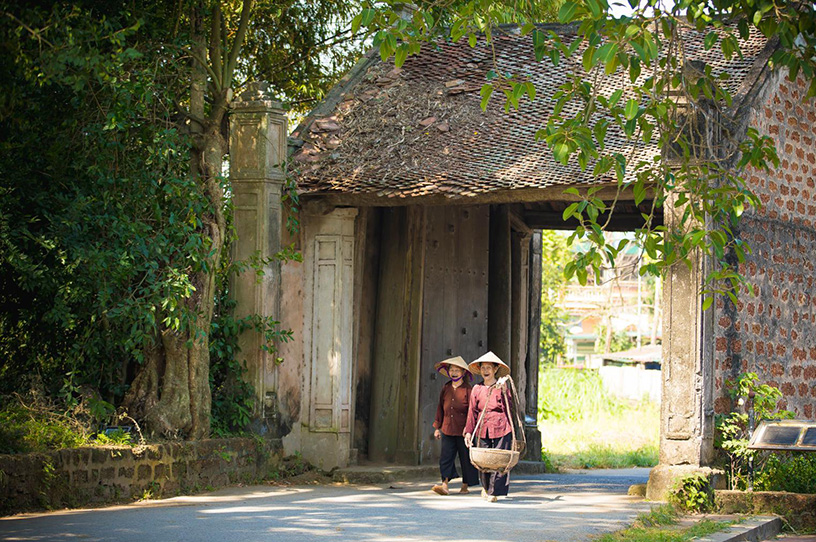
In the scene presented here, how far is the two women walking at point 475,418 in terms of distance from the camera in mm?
11156

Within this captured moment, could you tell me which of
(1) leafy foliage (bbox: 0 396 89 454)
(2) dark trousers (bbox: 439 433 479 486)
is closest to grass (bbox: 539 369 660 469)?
(2) dark trousers (bbox: 439 433 479 486)

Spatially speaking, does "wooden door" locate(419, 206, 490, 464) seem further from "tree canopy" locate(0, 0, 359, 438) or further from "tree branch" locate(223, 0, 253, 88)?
"tree branch" locate(223, 0, 253, 88)

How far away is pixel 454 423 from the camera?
38.4 ft

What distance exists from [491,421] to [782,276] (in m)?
3.86

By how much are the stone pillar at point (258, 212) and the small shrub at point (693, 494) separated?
181 inches

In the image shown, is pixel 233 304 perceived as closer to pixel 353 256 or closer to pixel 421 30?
pixel 353 256

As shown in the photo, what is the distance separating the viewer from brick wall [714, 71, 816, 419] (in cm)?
1147

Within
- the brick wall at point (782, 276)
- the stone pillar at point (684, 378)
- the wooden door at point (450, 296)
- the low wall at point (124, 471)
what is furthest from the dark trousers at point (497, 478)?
the wooden door at point (450, 296)

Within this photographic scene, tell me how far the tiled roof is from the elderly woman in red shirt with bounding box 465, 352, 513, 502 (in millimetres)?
2068

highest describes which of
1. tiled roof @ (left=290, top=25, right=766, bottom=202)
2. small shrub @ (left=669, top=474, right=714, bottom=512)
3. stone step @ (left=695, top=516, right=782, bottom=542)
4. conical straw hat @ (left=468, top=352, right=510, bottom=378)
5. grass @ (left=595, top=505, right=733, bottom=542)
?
tiled roof @ (left=290, top=25, right=766, bottom=202)

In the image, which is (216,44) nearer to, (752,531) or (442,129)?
(442,129)

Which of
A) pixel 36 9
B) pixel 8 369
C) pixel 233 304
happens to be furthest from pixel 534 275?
pixel 36 9

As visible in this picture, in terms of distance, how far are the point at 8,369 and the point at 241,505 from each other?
9.77 feet

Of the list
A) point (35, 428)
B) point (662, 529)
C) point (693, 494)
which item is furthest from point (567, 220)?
point (35, 428)
